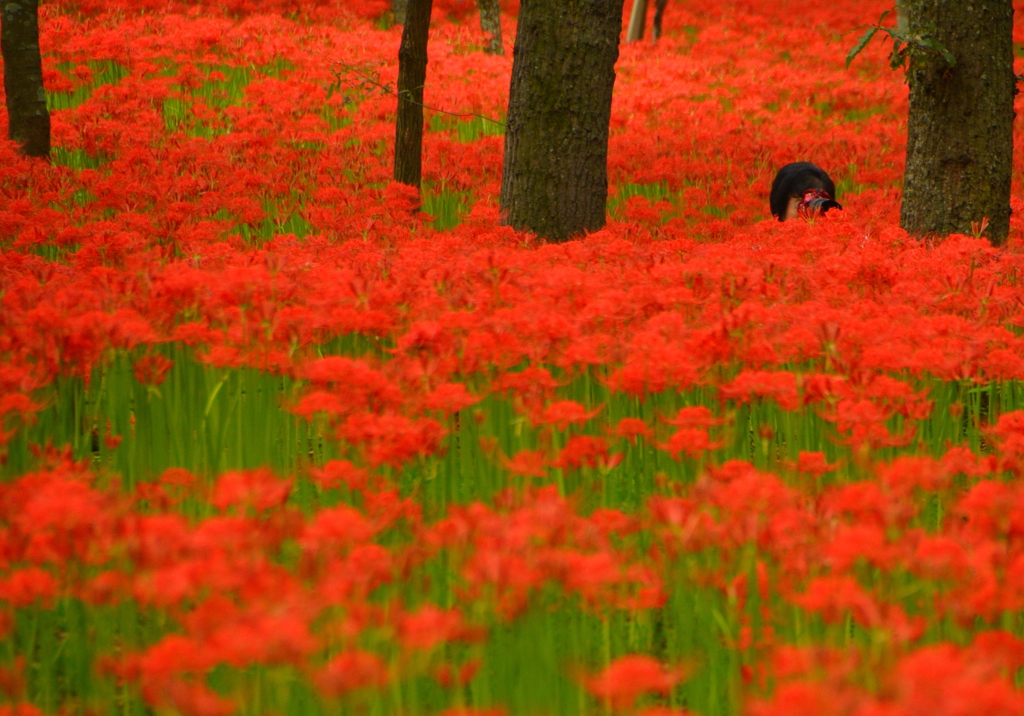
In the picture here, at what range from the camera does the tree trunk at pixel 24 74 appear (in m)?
8.82

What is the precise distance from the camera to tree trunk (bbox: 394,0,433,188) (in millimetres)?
8352

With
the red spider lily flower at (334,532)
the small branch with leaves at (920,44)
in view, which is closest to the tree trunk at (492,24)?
the small branch with leaves at (920,44)

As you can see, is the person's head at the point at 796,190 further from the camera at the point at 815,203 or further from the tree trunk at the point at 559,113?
the tree trunk at the point at 559,113

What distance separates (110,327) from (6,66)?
710 cm

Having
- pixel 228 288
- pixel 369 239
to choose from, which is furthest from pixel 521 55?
pixel 228 288

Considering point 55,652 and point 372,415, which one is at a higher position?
point 372,415

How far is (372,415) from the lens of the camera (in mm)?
2635

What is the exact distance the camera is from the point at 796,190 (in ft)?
31.3

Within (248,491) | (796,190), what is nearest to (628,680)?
(248,491)

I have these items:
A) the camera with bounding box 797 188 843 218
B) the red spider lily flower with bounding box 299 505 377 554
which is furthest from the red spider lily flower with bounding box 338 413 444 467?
the camera with bounding box 797 188 843 218

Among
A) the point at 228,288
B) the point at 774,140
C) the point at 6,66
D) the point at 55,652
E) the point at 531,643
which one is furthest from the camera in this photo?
the point at 774,140

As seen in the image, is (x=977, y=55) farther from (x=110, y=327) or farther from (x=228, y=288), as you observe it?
(x=110, y=327)

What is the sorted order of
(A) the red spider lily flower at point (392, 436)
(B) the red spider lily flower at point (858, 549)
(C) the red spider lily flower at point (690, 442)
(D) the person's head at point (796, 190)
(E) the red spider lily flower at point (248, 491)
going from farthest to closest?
(D) the person's head at point (796, 190) → (C) the red spider lily flower at point (690, 442) → (A) the red spider lily flower at point (392, 436) → (E) the red spider lily flower at point (248, 491) → (B) the red spider lily flower at point (858, 549)

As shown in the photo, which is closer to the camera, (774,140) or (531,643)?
(531,643)
